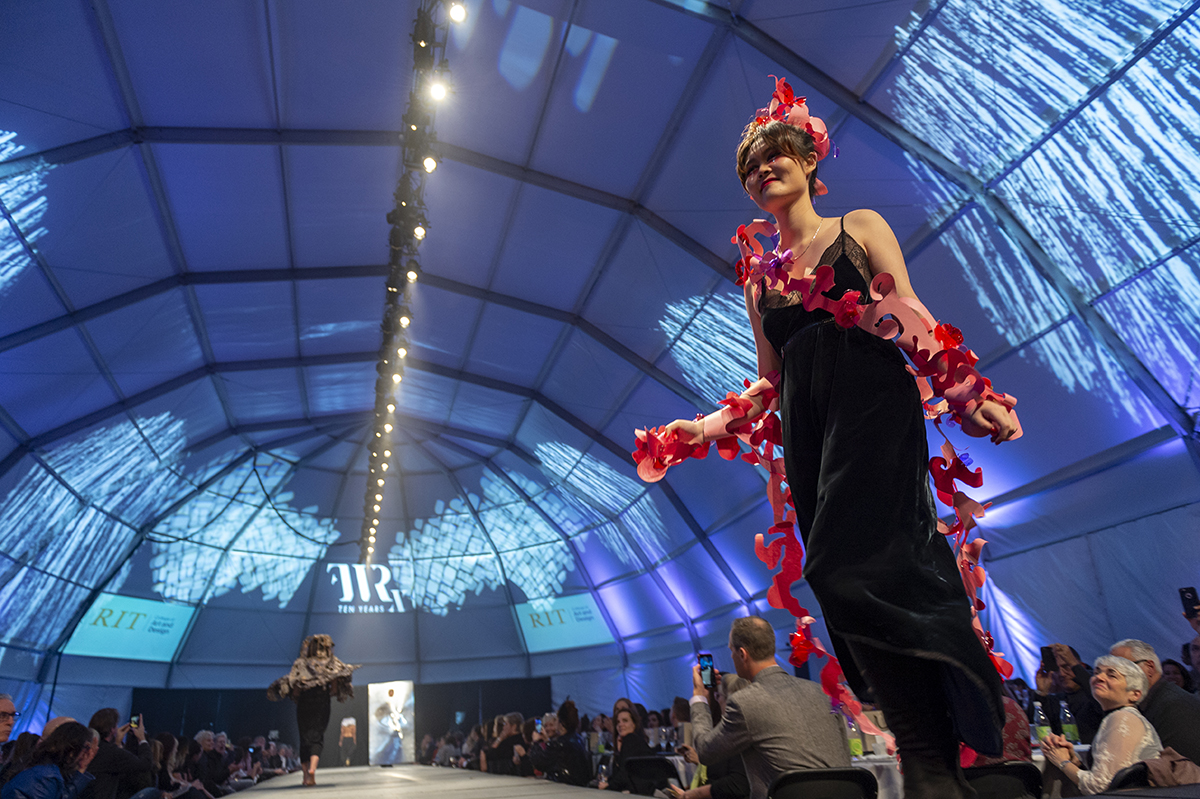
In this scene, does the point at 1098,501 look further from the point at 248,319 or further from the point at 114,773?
the point at 248,319

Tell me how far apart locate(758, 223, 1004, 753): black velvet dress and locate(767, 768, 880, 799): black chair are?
83 cm

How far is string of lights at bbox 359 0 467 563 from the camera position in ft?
23.8

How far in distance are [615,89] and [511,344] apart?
229 inches

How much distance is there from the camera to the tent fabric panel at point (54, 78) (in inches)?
257

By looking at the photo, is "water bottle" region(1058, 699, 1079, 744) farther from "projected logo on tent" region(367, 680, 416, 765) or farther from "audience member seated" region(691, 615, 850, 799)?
"projected logo on tent" region(367, 680, 416, 765)

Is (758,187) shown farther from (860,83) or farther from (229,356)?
(229,356)

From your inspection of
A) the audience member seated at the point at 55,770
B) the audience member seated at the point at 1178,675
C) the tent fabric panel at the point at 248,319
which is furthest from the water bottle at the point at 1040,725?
the tent fabric panel at the point at 248,319

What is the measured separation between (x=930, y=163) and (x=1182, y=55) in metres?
1.94

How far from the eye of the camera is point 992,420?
3.98 feet

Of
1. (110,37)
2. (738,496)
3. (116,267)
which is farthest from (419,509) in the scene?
(110,37)

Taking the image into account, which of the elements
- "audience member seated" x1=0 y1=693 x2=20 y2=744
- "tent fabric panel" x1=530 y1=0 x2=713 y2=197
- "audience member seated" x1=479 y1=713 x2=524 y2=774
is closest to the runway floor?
"audience member seated" x1=0 y1=693 x2=20 y2=744

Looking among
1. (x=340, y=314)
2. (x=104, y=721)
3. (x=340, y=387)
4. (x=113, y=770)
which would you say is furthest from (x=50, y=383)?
(x=113, y=770)

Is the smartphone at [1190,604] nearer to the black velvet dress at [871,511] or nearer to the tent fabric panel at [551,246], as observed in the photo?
the black velvet dress at [871,511]

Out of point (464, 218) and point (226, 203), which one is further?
point (464, 218)
